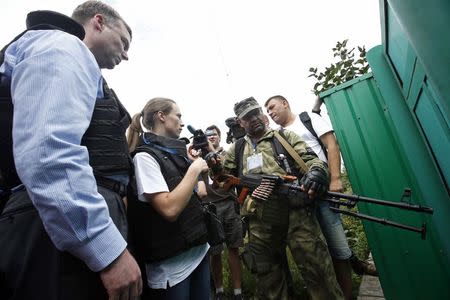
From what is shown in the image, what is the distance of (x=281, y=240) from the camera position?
8.68ft

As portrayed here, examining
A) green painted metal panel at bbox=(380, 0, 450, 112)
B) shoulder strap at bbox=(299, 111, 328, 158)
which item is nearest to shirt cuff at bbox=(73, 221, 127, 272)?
green painted metal panel at bbox=(380, 0, 450, 112)

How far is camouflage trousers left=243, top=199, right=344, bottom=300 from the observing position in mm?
2363

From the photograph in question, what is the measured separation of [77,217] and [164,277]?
889 millimetres

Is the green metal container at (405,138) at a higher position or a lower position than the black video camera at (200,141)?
lower

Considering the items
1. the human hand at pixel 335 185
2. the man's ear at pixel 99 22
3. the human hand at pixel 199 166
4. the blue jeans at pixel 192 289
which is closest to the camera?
the man's ear at pixel 99 22

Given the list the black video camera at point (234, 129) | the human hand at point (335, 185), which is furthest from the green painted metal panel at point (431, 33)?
the black video camera at point (234, 129)

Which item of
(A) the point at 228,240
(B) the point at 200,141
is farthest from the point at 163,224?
(A) the point at 228,240

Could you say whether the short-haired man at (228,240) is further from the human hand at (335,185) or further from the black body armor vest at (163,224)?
the black body armor vest at (163,224)

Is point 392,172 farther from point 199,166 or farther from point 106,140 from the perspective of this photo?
point 106,140

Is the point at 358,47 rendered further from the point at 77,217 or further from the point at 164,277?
the point at 77,217

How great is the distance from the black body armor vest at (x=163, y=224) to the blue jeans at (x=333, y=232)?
5.19ft

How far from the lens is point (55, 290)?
834 mm

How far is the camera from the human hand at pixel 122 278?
0.85 meters

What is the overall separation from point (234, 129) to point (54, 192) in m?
3.30
